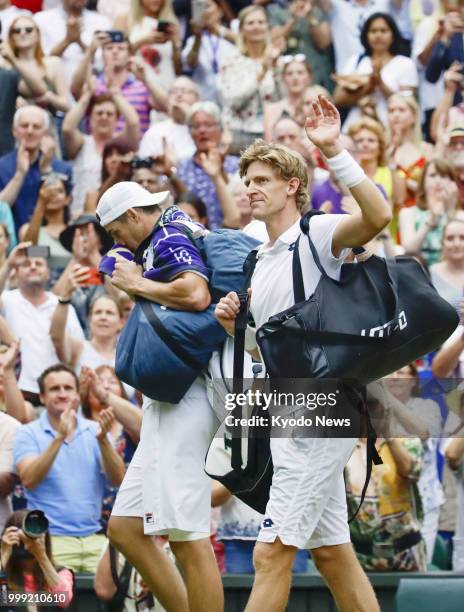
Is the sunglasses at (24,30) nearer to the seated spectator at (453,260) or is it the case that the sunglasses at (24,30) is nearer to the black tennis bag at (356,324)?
the seated spectator at (453,260)

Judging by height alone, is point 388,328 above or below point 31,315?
below

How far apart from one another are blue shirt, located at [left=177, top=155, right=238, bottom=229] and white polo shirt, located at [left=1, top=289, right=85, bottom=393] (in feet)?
5.30

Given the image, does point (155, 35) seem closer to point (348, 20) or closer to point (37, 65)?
point (37, 65)

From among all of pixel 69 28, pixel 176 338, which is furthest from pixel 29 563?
pixel 69 28

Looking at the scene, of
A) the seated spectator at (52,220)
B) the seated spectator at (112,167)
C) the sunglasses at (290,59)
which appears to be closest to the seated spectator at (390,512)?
the seated spectator at (52,220)

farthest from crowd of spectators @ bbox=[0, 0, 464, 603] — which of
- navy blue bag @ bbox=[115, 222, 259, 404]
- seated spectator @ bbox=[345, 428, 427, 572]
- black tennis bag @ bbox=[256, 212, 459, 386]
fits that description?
black tennis bag @ bbox=[256, 212, 459, 386]

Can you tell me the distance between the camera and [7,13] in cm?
1436

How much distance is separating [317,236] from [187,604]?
6.46 feet

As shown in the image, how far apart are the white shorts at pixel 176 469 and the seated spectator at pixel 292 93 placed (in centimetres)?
629

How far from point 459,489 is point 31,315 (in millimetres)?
3305

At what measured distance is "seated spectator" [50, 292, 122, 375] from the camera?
1045 centimetres

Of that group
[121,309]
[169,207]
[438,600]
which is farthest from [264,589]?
[121,309]

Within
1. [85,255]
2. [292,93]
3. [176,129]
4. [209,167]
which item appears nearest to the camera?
[85,255]

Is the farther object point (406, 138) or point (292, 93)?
point (292, 93)
